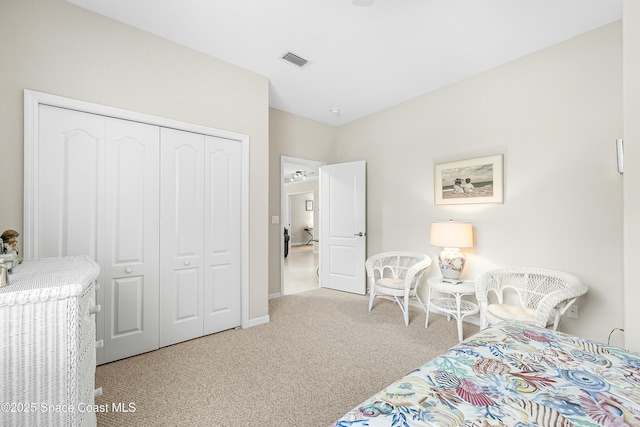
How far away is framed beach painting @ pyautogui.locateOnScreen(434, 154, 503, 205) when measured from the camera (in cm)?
296

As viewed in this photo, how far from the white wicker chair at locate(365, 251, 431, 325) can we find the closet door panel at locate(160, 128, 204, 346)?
6.67 ft

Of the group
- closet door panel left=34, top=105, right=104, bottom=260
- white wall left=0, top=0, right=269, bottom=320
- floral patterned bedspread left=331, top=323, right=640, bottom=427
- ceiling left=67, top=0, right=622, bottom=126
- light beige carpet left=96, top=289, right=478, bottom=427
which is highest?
ceiling left=67, top=0, right=622, bottom=126

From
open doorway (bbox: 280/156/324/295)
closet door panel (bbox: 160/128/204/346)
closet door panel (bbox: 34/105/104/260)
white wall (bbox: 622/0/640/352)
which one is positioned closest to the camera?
white wall (bbox: 622/0/640/352)

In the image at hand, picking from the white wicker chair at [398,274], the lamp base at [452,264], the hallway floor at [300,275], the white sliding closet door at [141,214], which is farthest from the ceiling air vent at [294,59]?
the hallway floor at [300,275]

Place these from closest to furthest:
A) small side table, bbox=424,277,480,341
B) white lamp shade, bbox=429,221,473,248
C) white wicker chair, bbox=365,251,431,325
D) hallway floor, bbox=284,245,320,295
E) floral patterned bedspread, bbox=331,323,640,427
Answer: floral patterned bedspread, bbox=331,323,640,427 < small side table, bbox=424,277,480,341 < white lamp shade, bbox=429,221,473,248 < white wicker chair, bbox=365,251,431,325 < hallway floor, bbox=284,245,320,295

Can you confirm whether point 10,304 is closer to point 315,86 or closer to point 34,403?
point 34,403

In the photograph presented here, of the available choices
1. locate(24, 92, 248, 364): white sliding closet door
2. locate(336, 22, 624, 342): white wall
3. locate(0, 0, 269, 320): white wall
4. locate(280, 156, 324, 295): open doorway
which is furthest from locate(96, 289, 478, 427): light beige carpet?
locate(280, 156, 324, 295): open doorway

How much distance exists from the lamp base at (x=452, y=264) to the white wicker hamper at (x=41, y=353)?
9.97ft

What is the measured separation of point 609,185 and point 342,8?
8.74 feet

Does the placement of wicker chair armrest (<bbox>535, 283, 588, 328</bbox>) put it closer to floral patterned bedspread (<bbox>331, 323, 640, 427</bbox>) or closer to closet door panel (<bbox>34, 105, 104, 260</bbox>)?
floral patterned bedspread (<bbox>331, 323, 640, 427</bbox>)

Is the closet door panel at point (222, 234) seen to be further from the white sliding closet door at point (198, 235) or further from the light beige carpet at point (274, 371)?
the light beige carpet at point (274, 371)

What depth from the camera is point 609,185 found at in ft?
7.54

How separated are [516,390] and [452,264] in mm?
2178

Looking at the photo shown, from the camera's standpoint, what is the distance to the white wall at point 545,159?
231 centimetres
